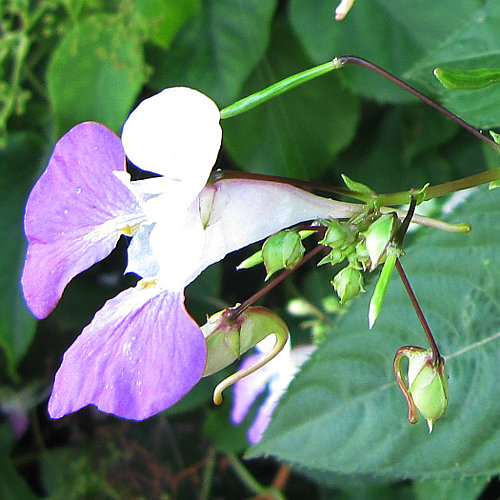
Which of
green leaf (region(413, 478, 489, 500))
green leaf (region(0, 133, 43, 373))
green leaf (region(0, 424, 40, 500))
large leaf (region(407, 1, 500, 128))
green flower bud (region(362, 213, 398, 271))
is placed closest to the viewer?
green flower bud (region(362, 213, 398, 271))

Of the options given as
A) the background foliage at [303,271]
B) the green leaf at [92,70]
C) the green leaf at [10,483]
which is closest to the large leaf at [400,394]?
the background foliage at [303,271]

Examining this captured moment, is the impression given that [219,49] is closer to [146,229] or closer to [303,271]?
[303,271]

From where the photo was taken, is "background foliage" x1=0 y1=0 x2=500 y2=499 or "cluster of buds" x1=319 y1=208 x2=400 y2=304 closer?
"cluster of buds" x1=319 y1=208 x2=400 y2=304

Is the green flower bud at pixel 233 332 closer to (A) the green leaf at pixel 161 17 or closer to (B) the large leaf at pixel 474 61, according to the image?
(B) the large leaf at pixel 474 61

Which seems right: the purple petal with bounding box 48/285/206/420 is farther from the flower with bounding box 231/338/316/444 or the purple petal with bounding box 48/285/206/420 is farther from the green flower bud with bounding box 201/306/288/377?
the flower with bounding box 231/338/316/444

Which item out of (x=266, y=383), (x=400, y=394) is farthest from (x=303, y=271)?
(x=400, y=394)

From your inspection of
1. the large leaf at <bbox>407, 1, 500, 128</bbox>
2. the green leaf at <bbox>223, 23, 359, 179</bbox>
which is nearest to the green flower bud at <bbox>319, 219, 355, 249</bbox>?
the large leaf at <bbox>407, 1, 500, 128</bbox>

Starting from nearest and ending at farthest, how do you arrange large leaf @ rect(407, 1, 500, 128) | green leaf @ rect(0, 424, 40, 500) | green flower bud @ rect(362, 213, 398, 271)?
1. green flower bud @ rect(362, 213, 398, 271)
2. large leaf @ rect(407, 1, 500, 128)
3. green leaf @ rect(0, 424, 40, 500)
